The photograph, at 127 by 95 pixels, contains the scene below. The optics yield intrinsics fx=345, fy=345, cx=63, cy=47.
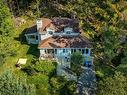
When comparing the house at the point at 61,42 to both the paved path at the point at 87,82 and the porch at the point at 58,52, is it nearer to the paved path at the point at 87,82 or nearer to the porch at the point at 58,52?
the porch at the point at 58,52

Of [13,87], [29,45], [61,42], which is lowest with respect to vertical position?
[29,45]

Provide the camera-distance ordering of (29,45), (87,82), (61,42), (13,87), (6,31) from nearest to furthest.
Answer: (13,87), (87,82), (61,42), (6,31), (29,45)

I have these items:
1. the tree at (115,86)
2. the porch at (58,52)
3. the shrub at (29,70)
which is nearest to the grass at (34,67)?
the shrub at (29,70)

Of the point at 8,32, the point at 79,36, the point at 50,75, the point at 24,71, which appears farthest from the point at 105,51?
the point at 8,32

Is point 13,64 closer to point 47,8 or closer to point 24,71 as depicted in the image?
point 24,71

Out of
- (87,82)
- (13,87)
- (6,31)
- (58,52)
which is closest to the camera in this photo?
(13,87)

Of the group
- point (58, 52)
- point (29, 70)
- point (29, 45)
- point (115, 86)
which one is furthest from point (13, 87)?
point (29, 45)

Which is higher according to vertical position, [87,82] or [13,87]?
[13,87]

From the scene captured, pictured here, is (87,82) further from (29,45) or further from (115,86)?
(29,45)
